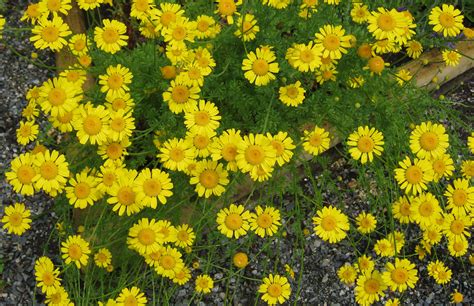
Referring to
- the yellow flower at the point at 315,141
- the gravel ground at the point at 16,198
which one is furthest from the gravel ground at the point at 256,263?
the yellow flower at the point at 315,141

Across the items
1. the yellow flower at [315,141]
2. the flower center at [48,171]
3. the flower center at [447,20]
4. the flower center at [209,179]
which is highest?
the flower center at [447,20]

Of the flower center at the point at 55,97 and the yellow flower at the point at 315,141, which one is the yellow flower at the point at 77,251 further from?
the yellow flower at the point at 315,141

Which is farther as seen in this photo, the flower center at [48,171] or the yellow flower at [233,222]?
the yellow flower at [233,222]

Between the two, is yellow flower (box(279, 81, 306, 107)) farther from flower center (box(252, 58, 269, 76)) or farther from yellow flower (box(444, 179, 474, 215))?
yellow flower (box(444, 179, 474, 215))

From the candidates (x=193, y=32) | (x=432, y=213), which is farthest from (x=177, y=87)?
(x=432, y=213)

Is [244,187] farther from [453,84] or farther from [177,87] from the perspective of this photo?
[453,84]

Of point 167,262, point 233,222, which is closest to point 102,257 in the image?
point 167,262

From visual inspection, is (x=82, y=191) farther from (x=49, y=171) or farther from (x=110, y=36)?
(x=110, y=36)
